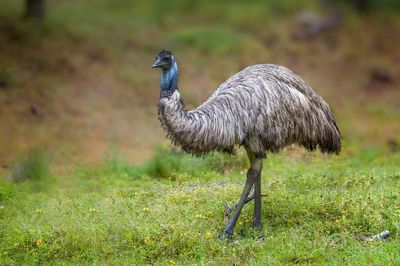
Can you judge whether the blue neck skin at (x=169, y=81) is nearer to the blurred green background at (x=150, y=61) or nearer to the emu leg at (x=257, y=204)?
the emu leg at (x=257, y=204)

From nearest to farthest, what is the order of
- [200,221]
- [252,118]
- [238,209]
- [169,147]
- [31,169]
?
[252,118] → [238,209] → [200,221] → [31,169] → [169,147]

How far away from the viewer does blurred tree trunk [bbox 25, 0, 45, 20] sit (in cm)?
1568

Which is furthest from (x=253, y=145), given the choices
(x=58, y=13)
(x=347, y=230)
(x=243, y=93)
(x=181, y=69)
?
(x=58, y=13)

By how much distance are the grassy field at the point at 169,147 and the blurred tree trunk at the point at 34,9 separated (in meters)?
0.26

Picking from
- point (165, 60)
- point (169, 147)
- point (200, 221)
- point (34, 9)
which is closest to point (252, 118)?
point (165, 60)

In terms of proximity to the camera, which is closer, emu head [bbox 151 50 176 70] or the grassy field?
emu head [bbox 151 50 176 70]

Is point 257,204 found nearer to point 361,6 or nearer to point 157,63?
point 157,63

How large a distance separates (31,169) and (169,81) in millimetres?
3597

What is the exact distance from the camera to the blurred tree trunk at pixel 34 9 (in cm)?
1568

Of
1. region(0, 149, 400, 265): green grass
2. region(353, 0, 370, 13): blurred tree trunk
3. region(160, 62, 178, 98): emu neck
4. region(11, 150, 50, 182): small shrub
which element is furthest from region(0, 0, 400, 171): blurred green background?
region(160, 62, 178, 98): emu neck

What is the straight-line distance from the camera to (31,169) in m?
9.70

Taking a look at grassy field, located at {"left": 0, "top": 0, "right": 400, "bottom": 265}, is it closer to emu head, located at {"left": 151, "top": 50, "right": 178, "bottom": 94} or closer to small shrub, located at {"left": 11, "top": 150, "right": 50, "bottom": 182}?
small shrub, located at {"left": 11, "top": 150, "right": 50, "bottom": 182}

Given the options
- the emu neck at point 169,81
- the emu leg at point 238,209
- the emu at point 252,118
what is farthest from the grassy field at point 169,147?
the emu neck at point 169,81

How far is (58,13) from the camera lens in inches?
691
